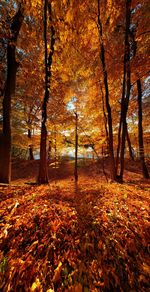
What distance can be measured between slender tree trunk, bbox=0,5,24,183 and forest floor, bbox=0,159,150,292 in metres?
2.34

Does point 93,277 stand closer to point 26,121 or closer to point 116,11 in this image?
point 116,11

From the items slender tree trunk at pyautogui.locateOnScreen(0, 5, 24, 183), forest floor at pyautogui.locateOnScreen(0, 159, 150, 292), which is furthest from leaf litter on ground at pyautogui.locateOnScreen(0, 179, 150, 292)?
slender tree trunk at pyautogui.locateOnScreen(0, 5, 24, 183)

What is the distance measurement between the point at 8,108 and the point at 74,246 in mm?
5054

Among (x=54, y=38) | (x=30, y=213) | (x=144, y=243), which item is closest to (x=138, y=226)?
(x=144, y=243)

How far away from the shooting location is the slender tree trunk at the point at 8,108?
15.2ft

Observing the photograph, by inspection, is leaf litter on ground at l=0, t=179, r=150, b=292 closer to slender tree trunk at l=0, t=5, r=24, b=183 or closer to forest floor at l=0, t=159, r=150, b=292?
forest floor at l=0, t=159, r=150, b=292

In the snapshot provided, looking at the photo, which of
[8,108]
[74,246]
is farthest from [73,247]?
[8,108]

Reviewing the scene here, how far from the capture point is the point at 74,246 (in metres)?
1.64

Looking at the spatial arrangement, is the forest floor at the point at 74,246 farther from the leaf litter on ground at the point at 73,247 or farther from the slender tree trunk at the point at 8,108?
the slender tree trunk at the point at 8,108

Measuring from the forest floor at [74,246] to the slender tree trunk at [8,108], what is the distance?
2344 mm

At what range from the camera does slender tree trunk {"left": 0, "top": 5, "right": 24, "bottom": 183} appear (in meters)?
4.64

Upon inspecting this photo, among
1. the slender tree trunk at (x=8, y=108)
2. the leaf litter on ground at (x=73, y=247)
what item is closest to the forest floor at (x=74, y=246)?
the leaf litter on ground at (x=73, y=247)

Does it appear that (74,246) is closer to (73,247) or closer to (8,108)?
(73,247)

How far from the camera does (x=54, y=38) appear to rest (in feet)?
15.5
